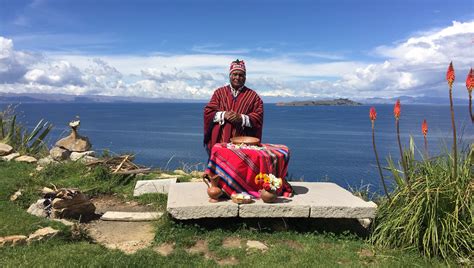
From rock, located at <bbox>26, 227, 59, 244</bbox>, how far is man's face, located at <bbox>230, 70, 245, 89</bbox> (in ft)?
13.0

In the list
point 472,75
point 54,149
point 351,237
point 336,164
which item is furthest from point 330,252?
point 336,164

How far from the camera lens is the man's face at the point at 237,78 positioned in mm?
7562

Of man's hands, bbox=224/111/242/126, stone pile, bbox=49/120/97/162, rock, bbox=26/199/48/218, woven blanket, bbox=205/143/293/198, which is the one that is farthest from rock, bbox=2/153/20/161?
woven blanket, bbox=205/143/293/198

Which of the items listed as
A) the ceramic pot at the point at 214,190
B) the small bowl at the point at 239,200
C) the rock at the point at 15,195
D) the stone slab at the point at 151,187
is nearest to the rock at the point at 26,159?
the rock at the point at 15,195

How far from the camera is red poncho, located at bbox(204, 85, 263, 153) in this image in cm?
764

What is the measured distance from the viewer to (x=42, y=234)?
527cm

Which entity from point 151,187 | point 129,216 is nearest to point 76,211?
point 129,216

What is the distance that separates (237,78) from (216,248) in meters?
3.32

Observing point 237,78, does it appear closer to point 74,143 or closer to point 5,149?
point 74,143

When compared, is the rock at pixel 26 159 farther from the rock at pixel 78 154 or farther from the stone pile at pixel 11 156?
the rock at pixel 78 154

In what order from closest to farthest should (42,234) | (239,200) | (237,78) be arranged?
(42,234)
(239,200)
(237,78)

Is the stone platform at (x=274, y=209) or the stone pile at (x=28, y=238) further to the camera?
the stone platform at (x=274, y=209)

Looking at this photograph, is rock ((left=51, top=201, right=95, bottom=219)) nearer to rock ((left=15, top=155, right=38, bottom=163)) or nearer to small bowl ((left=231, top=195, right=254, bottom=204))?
small bowl ((left=231, top=195, right=254, bottom=204))

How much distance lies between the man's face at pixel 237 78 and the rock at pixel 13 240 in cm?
430
